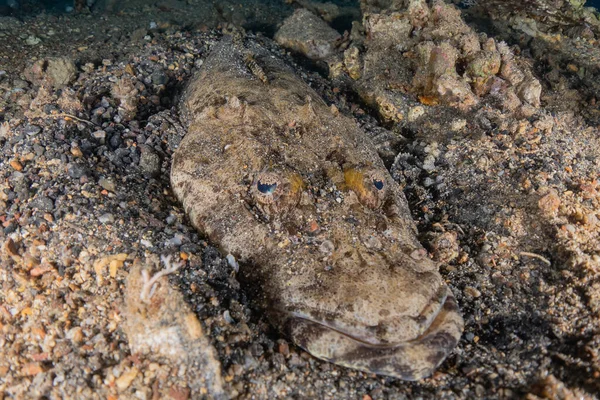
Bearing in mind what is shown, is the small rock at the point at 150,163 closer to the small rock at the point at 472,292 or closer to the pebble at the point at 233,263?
the pebble at the point at 233,263

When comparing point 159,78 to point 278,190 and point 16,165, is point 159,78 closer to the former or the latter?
point 16,165

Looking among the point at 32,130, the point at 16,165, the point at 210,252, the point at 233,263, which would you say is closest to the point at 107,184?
the point at 16,165

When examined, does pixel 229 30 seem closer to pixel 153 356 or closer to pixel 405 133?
pixel 405 133

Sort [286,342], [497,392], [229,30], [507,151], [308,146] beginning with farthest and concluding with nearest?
[229,30], [507,151], [308,146], [286,342], [497,392]

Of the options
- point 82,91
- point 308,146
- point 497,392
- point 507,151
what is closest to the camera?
point 497,392

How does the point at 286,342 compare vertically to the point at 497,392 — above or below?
below

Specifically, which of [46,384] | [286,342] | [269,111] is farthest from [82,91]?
[286,342]

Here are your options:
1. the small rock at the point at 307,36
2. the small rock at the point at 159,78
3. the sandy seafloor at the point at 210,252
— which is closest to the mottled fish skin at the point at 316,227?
the sandy seafloor at the point at 210,252
